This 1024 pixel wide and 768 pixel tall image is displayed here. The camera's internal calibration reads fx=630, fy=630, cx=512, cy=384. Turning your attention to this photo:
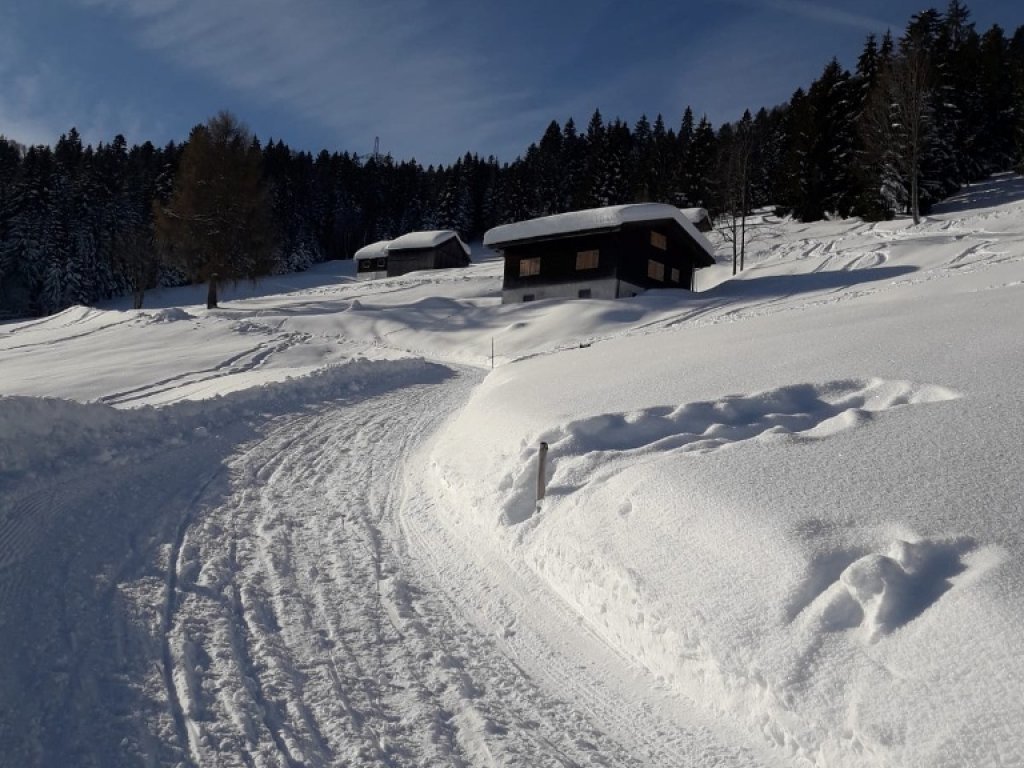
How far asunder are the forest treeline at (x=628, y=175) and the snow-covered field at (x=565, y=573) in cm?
3005

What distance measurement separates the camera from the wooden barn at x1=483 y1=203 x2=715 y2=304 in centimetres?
2873

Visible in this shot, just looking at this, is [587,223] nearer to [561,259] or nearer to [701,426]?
[561,259]

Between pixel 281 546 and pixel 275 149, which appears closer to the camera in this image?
pixel 281 546

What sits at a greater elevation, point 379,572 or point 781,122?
point 781,122

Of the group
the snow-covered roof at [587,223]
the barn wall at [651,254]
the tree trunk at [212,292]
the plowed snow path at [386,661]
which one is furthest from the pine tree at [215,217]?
the plowed snow path at [386,661]

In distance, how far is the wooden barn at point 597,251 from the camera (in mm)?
28734

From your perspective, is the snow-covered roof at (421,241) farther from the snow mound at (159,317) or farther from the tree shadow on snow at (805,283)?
the tree shadow on snow at (805,283)

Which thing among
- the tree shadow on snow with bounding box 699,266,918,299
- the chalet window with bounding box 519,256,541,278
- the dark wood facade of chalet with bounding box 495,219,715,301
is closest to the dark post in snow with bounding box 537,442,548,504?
the tree shadow on snow with bounding box 699,266,918,299

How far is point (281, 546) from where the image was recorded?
6.61 m

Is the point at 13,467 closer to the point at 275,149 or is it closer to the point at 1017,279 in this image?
the point at 1017,279


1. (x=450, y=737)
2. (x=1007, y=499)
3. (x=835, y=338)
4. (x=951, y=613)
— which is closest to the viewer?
(x=951, y=613)

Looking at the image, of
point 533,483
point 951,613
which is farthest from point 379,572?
point 951,613

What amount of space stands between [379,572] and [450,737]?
2500 millimetres

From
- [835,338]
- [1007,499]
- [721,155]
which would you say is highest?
[721,155]
